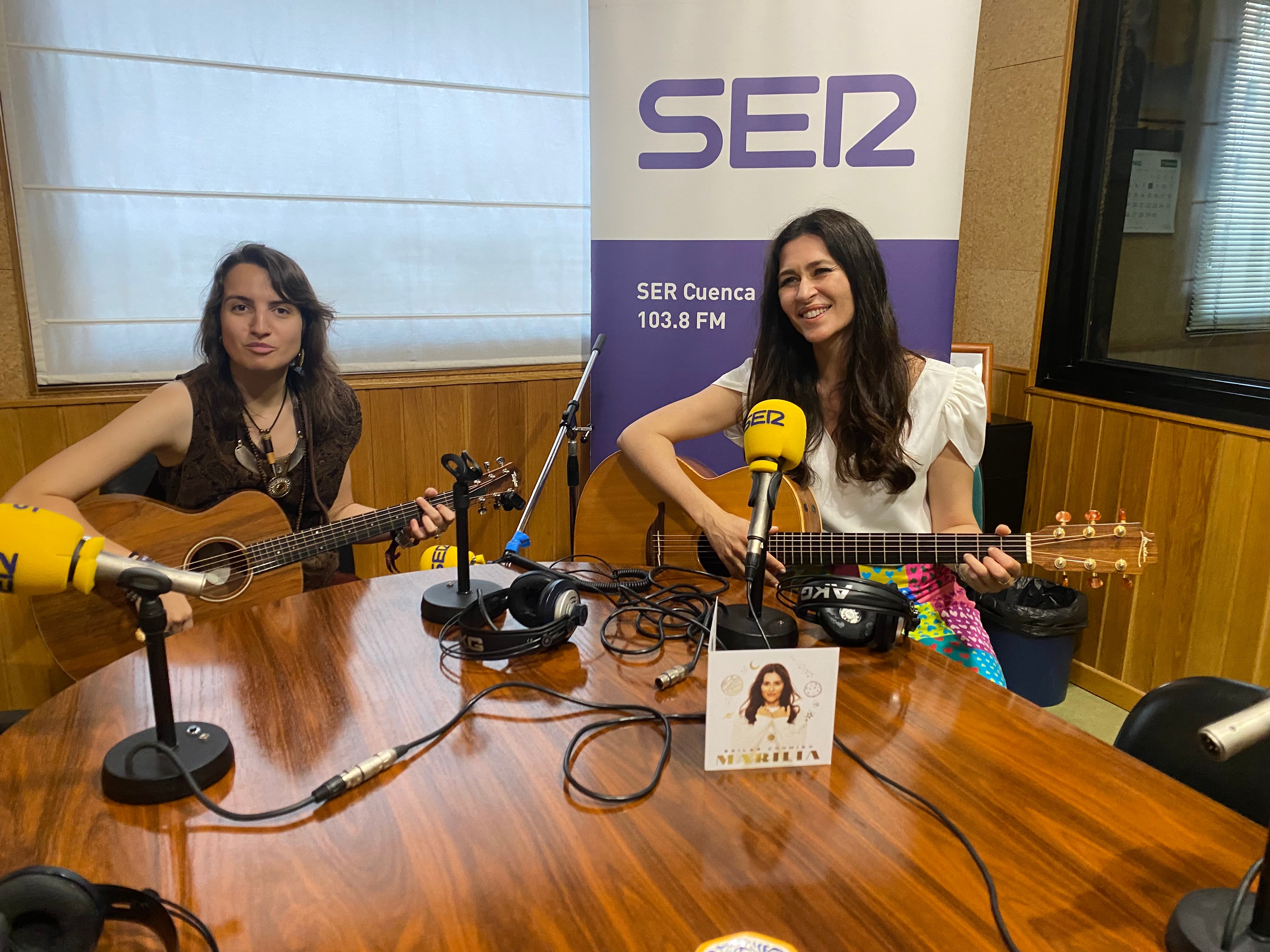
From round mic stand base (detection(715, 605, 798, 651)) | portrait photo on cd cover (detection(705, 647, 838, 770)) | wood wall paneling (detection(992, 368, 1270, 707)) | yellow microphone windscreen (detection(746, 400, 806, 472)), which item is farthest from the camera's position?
wood wall paneling (detection(992, 368, 1270, 707))

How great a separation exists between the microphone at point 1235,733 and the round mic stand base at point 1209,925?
0.59ft

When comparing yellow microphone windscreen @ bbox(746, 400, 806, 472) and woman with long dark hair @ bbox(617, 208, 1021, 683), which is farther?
woman with long dark hair @ bbox(617, 208, 1021, 683)

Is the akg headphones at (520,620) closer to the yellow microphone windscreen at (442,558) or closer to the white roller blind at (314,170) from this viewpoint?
the yellow microphone windscreen at (442,558)

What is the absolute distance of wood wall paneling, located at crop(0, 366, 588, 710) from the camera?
7.56 ft

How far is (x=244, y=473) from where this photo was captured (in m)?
1.84

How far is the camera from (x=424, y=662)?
1.17 metres

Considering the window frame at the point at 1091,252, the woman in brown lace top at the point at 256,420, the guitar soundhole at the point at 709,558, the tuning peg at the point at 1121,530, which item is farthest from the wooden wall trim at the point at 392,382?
the tuning peg at the point at 1121,530

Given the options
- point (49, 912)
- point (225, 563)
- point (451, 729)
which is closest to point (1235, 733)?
point (451, 729)

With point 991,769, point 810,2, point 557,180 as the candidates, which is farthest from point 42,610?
point 810,2

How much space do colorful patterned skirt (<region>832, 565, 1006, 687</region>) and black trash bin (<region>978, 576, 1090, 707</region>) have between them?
40.3 inches

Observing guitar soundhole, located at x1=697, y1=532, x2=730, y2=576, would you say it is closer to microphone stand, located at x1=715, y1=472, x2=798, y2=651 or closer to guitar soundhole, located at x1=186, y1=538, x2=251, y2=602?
microphone stand, located at x1=715, y1=472, x2=798, y2=651

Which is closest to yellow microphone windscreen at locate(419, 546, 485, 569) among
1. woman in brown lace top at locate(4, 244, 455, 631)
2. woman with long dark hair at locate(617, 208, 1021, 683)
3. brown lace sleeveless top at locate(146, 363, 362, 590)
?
woman in brown lace top at locate(4, 244, 455, 631)

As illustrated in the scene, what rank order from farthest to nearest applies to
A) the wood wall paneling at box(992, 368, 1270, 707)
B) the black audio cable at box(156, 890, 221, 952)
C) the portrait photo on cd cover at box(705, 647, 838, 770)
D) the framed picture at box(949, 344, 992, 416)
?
1. the framed picture at box(949, 344, 992, 416)
2. the wood wall paneling at box(992, 368, 1270, 707)
3. the portrait photo on cd cover at box(705, 647, 838, 770)
4. the black audio cable at box(156, 890, 221, 952)

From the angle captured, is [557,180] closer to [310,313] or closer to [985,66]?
[310,313]
